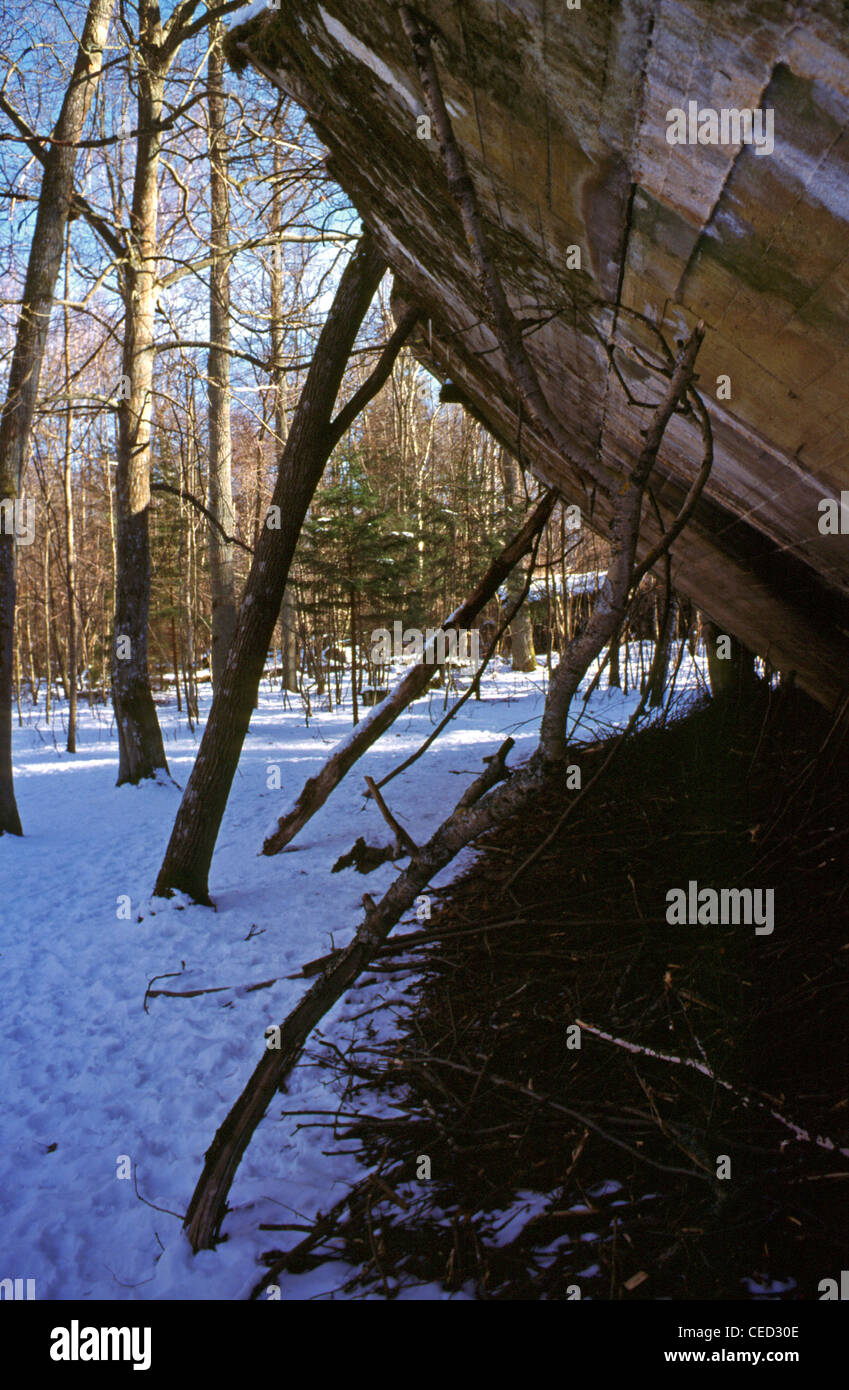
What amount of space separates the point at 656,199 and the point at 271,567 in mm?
4677

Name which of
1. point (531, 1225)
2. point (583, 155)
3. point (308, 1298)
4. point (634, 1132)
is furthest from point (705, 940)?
point (583, 155)

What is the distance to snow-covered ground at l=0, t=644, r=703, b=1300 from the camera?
9.00ft

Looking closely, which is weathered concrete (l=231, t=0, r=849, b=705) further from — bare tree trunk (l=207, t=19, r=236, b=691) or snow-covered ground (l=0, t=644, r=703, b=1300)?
bare tree trunk (l=207, t=19, r=236, b=691)

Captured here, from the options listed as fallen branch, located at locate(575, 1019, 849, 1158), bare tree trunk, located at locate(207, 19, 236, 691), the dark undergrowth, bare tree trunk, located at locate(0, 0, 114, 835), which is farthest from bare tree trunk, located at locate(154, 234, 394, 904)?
bare tree trunk, located at locate(207, 19, 236, 691)

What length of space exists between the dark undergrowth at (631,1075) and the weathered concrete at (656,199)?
1333mm

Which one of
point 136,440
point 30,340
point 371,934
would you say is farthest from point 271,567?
point 136,440

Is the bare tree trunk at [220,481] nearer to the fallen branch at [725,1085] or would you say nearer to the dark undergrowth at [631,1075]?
the dark undergrowth at [631,1075]

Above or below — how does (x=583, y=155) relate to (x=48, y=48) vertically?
below

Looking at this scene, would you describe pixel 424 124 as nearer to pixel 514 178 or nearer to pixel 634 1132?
pixel 514 178

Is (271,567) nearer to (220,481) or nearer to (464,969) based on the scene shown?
(464,969)

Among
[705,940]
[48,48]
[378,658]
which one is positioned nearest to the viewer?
[705,940]

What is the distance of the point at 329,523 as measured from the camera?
50.5 ft

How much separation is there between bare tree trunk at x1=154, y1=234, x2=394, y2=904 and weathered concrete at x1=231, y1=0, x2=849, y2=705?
2013 millimetres

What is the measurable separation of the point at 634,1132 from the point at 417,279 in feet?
16.5
